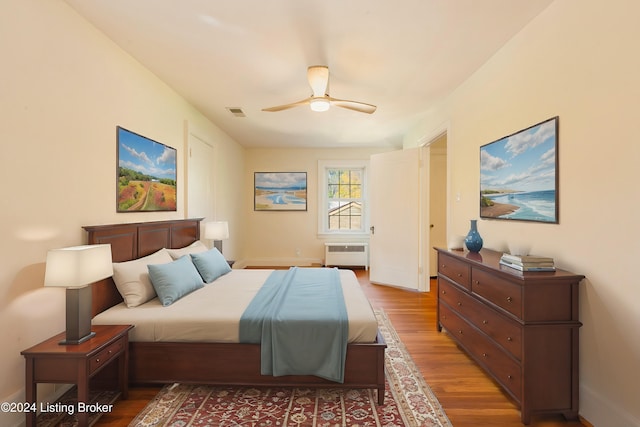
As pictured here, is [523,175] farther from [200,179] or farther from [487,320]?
[200,179]

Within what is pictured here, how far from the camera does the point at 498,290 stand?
6.52ft

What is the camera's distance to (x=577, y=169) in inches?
71.0

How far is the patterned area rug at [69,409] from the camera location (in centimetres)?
175

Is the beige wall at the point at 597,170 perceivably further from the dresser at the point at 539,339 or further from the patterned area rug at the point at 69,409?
the patterned area rug at the point at 69,409

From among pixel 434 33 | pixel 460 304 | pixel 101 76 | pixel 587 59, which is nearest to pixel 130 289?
pixel 101 76

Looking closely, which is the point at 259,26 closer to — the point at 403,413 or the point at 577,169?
the point at 577,169

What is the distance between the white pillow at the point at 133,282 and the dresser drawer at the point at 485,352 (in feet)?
8.57

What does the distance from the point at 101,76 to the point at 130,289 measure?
1.67m

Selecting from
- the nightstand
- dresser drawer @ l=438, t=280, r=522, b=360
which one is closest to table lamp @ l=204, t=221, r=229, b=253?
the nightstand

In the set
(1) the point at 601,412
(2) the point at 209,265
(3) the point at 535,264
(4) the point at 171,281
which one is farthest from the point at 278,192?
(1) the point at 601,412

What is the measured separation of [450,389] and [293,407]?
1117 mm

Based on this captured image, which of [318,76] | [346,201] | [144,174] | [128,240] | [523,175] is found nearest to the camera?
[523,175]

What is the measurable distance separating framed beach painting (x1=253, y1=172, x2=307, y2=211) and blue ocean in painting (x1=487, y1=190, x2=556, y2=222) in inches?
174

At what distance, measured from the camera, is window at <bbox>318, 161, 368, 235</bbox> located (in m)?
6.53
